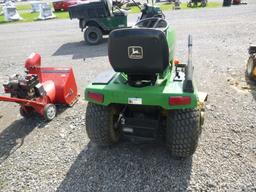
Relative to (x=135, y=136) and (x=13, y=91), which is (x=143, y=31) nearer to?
(x=135, y=136)

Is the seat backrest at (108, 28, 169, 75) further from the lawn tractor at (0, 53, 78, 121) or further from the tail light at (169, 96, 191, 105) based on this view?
the lawn tractor at (0, 53, 78, 121)

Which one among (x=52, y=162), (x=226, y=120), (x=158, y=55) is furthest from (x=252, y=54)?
(x=52, y=162)

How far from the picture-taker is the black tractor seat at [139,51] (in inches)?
98.4

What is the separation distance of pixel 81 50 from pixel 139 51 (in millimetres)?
6173

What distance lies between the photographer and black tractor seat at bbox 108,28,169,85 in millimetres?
2500

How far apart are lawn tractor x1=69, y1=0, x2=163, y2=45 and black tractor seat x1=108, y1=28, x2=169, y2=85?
20.6ft

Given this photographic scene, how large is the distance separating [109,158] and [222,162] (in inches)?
48.5

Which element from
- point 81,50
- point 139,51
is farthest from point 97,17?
point 139,51

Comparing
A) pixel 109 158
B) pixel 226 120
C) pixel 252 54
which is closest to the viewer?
pixel 109 158

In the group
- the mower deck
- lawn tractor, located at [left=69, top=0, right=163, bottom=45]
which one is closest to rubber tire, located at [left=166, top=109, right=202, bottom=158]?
the mower deck

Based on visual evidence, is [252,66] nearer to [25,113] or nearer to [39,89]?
[39,89]

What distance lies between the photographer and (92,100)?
300cm

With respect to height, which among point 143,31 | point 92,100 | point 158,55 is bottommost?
point 92,100

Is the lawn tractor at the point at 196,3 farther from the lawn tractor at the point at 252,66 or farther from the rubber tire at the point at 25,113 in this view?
the rubber tire at the point at 25,113
